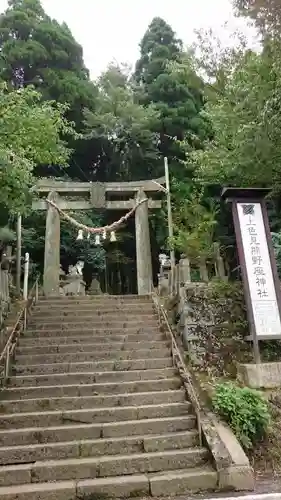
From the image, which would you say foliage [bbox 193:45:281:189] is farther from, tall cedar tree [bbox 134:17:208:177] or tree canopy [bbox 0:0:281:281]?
tall cedar tree [bbox 134:17:208:177]

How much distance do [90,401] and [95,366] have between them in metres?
1.03

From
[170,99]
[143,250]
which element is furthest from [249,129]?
[170,99]

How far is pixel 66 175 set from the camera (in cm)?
2117

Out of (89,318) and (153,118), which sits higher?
(153,118)

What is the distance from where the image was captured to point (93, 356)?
24.3 feet

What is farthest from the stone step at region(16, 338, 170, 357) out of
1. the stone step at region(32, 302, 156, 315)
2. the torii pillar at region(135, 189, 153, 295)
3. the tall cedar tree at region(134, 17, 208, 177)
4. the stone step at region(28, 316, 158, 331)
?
the tall cedar tree at region(134, 17, 208, 177)

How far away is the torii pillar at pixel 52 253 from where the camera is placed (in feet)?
45.0

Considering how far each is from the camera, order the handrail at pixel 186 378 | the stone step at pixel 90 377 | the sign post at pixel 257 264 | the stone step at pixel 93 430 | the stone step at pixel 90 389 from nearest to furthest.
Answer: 1. the stone step at pixel 93 430
2. the handrail at pixel 186 378
3. the stone step at pixel 90 389
4. the stone step at pixel 90 377
5. the sign post at pixel 257 264

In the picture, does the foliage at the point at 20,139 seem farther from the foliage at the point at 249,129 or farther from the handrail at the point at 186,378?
the foliage at the point at 249,129

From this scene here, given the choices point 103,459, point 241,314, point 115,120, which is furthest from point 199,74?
point 103,459

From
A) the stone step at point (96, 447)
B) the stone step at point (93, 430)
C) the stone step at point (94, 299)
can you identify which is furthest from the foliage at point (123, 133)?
the stone step at point (96, 447)

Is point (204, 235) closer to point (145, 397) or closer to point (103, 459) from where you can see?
point (145, 397)

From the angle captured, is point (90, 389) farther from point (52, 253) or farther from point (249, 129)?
point (52, 253)

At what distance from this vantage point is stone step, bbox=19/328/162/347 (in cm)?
790
